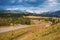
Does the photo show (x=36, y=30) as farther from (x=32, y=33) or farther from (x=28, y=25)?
(x=28, y=25)

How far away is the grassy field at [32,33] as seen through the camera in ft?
35.3

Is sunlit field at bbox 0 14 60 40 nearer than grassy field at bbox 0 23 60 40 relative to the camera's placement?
No

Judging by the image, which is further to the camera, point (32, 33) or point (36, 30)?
point (36, 30)

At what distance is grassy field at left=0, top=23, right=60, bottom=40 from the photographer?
35.3 feet

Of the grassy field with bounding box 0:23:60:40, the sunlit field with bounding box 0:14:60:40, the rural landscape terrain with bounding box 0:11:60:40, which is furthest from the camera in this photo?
the rural landscape terrain with bounding box 0:11:60:40

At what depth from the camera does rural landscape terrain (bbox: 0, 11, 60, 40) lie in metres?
11.2

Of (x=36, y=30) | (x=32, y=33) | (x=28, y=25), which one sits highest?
(x=28, y=25)

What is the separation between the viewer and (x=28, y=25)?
12.7m

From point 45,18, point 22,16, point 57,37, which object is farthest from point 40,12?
point 57,37

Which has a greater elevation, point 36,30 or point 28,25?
point 28,25

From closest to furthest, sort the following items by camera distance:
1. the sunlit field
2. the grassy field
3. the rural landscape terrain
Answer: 1. the grassy field
2. the sunlit field
3. the rural landscape terrain

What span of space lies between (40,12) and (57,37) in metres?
3.09

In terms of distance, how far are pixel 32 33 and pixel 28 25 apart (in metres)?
1.42

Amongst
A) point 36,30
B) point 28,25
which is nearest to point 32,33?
point 36,30
